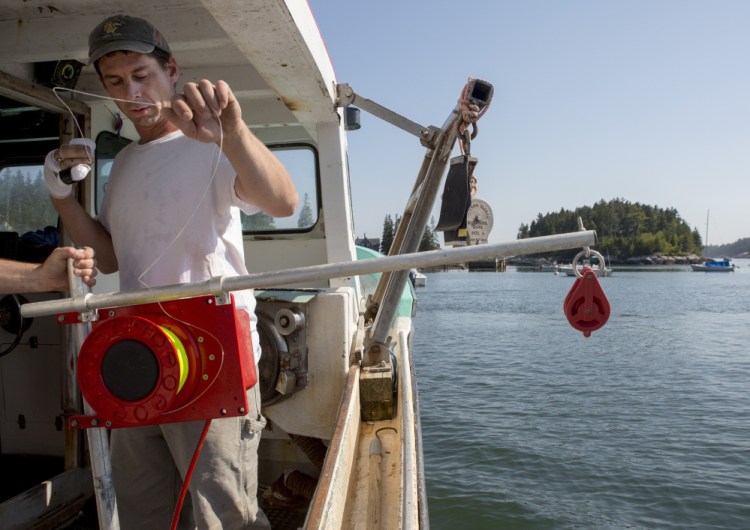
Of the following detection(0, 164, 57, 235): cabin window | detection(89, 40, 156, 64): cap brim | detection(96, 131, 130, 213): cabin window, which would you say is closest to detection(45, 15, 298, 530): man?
detection(89, 40, 156, 64): cap brim

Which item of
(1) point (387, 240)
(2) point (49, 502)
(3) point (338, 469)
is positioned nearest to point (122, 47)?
(3) point (338, 469)

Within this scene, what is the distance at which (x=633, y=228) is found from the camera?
370ft

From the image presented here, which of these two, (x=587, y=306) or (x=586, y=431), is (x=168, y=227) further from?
(x=586, y=431)

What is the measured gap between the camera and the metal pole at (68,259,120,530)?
1.65 m

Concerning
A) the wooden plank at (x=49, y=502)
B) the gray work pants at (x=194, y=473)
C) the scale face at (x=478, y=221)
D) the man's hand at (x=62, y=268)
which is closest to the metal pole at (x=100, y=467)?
the man's hand at (x=62, y=268)

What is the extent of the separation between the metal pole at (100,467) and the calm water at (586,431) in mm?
6908

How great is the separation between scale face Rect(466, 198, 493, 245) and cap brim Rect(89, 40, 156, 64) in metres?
2.03

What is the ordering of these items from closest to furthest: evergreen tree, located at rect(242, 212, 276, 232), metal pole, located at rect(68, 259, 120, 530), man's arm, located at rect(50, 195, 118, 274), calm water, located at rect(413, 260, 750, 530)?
1. metal pole, located at rect(68, 259, 120, 530)
2. man's arm, located at rect(50, 195, 118, 274)
3. evergreen tree, located at rect(242, 212, 276, 232)
4. calm water, located at rect(413, 260, 750, 530)

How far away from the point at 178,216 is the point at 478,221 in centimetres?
205

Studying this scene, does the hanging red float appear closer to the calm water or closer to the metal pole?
the metal pole

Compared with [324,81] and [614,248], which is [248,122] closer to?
[324,81]

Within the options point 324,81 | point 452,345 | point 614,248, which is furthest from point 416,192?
point 614,248

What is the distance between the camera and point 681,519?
8125 mm

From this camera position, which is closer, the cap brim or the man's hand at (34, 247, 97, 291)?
the man's hand at (34, 247, 97, 291)
